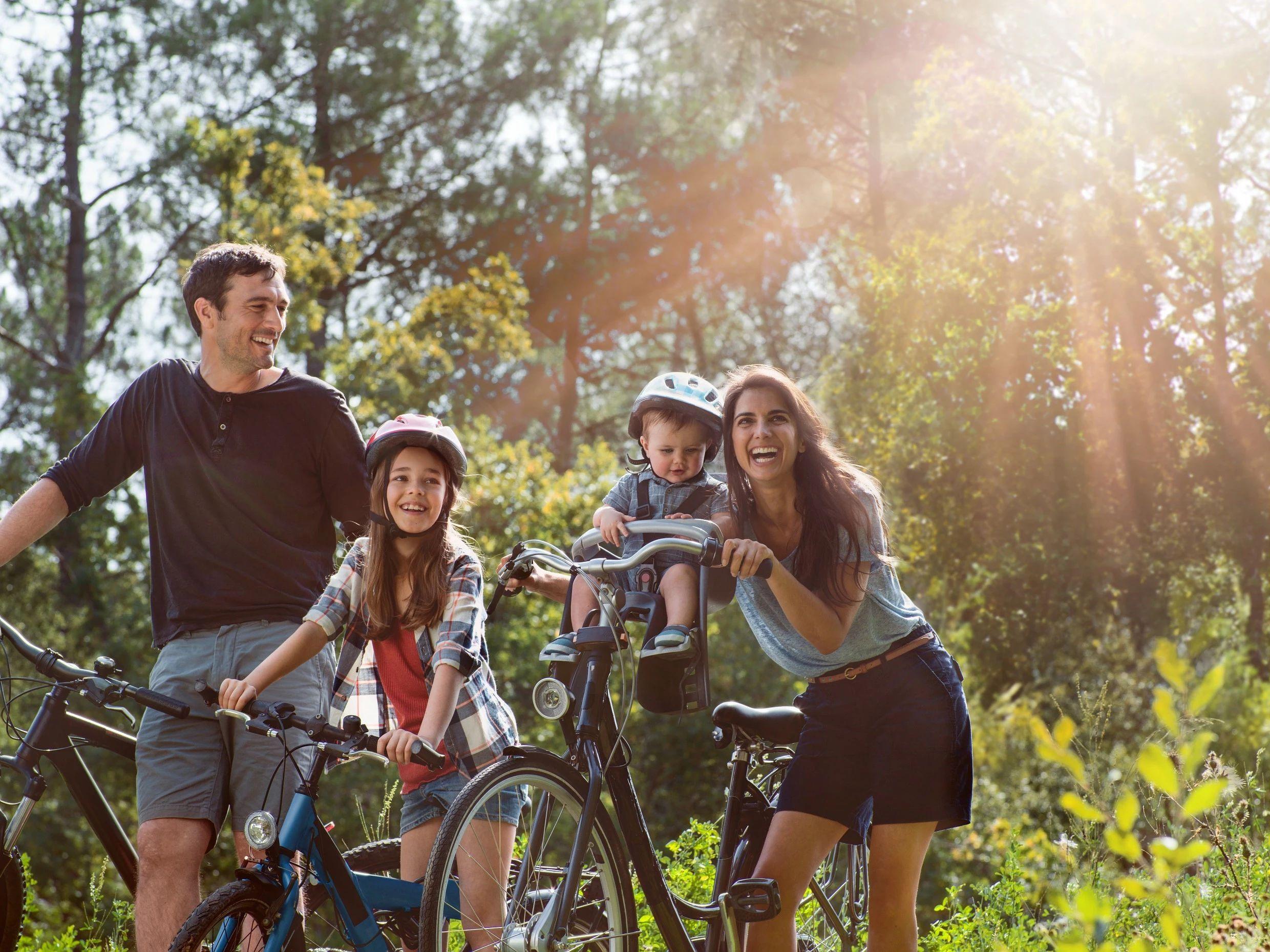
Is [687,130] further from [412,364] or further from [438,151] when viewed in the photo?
[412,364]

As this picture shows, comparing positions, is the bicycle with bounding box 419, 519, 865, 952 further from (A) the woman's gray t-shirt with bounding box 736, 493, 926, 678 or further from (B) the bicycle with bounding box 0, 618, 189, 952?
(B) the bicycle with bounding box 0, 618, 189, 952

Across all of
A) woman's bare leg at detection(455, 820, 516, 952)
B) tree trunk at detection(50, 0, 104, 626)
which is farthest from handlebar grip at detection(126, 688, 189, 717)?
tree trunk at detection(50, 0, 104, 626)

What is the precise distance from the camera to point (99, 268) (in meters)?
15.8

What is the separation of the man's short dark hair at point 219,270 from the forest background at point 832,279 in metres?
6.19

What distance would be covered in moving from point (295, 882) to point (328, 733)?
322mm

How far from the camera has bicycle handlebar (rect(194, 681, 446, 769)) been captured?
2.55 metres

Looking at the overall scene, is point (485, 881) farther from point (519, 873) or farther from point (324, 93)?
point (324, 93)

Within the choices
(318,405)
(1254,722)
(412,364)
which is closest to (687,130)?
(412,364)

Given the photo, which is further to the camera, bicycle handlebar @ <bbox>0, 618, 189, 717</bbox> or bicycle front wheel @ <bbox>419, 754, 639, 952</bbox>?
bicycle handlebar @ <bbox>0, 618, 189, 717</bbox>

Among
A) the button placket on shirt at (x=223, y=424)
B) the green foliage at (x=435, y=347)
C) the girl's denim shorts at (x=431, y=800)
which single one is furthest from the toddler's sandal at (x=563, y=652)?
the green foliage at (x=435, y=347)

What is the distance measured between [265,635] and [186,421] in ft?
2.11

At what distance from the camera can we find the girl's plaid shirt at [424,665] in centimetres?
307

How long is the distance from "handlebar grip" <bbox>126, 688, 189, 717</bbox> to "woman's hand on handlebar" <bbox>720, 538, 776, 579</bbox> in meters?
1.35

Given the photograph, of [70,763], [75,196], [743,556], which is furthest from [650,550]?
[75,196]
